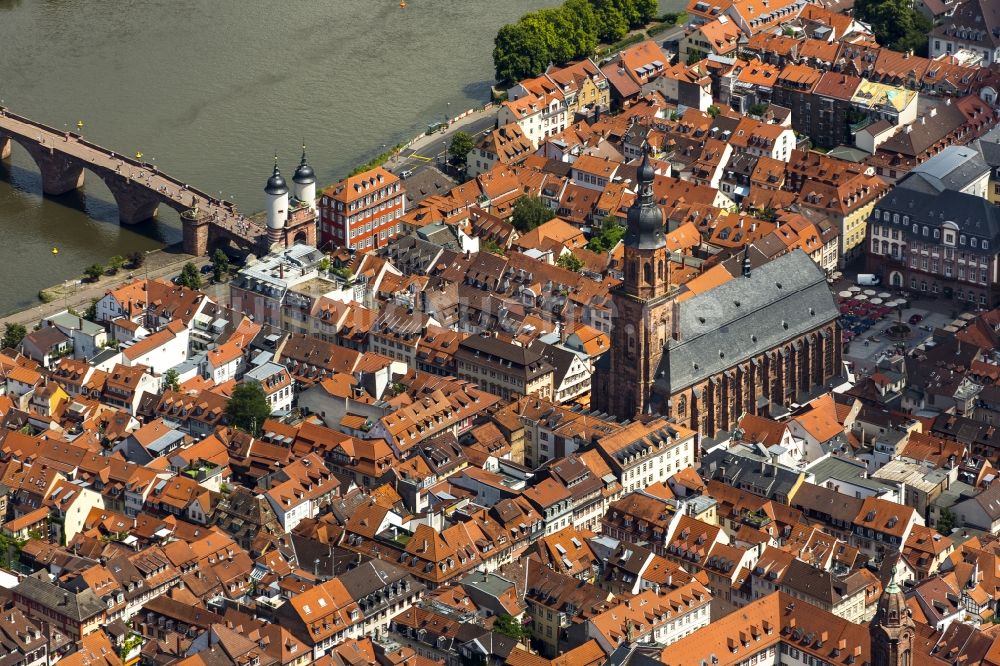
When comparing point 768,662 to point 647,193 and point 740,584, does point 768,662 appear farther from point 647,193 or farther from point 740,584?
point 647,193

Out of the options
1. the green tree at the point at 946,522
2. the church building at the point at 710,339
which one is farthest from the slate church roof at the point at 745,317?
the green tree at the point at 946,522

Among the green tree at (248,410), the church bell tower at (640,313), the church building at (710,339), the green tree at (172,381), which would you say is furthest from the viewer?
the green tree at (172,381)

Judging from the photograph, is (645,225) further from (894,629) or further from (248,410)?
(894,629)

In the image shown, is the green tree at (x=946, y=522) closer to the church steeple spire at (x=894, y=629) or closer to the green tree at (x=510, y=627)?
the church steeple spire at (x=894, y=629)

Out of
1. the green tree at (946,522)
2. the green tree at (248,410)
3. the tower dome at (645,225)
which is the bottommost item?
the green tree at (946,522)

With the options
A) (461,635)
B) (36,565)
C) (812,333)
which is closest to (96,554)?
(36,565)

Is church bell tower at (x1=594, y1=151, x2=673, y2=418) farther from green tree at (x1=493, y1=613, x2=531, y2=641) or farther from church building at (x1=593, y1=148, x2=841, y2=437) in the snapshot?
green tree at (x1=493, y1=613, x2=531, y2=641)

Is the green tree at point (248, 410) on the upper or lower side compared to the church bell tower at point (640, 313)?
lower
